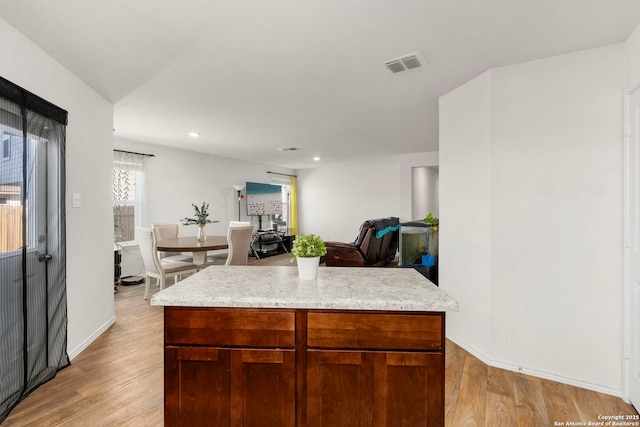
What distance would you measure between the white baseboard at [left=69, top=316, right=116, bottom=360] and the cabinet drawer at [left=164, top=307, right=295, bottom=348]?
5.79 feet

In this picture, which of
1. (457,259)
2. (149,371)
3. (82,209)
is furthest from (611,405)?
(82,209)

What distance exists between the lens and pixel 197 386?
136 cm

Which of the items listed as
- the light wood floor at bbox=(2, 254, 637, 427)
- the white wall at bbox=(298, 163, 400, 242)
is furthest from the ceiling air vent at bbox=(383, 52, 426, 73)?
the white wall at bbox=(298, 163, 400, 242)

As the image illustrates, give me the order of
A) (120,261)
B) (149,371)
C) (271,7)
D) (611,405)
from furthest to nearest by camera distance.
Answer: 1. (120,261)
2. (149,371)
3. (611,405)
4. (271,7)

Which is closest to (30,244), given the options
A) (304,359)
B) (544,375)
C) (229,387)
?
(229,387)

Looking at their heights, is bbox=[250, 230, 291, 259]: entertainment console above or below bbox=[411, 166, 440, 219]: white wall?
below

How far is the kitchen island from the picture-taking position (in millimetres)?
1304

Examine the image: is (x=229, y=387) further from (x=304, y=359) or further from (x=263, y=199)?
(x=263, y=199)

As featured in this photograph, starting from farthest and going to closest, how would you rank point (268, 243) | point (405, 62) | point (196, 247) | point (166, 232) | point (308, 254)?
point (268, 243), point (166, 232), point (196, 247), point (405, 62), point (308, 254)

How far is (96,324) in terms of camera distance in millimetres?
2832

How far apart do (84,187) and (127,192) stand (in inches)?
100

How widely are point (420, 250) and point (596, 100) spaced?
2288 mm

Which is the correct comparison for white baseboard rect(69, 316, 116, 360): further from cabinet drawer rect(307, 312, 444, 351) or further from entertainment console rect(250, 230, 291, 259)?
entertainment console rect(250, 230, 291, 259)

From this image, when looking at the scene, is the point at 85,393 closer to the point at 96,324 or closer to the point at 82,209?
the point at 96,324
